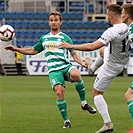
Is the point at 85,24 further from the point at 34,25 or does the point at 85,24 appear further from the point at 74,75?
the point at 74,75

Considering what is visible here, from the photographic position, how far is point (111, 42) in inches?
350

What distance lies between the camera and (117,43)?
893 cm

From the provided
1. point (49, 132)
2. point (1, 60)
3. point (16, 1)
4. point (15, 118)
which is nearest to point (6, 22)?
point (16, 1)

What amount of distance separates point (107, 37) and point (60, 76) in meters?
1.81

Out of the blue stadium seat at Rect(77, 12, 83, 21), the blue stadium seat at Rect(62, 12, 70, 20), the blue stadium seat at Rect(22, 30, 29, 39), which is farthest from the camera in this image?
the blue stadium seat at Rect(77, 12, 83, 21)

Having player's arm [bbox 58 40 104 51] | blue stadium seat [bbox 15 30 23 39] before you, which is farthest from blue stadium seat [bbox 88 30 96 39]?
player's arm [bbox 58 40 104 51]

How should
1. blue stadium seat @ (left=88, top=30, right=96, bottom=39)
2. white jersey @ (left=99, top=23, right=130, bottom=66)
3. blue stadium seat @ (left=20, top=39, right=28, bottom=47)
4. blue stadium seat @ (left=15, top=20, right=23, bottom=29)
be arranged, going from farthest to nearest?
blue stadium seat @ (left=15, top=20, right=23, bottom=29)
blue stadium seat @ (left=88, top=30, right=96, bottom=39)
blue stadium seat @ (left=20, top=39, right=28, bottom=47)
white jersey @ (left=99, top=23, right=130, bottom=66)

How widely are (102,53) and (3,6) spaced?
95.9 ft

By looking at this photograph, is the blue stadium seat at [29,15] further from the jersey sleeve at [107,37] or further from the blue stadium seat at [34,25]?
the jersey sleeve at [107,37]

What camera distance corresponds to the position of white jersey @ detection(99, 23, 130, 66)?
28.3 feet

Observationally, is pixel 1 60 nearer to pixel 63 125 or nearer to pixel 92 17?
pixel 92 17

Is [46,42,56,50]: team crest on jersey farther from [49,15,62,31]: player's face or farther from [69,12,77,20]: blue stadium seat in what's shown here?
[69,12,77,20]: blue stadium seat

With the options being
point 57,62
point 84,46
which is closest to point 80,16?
point 57,62

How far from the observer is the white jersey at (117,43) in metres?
8.62
